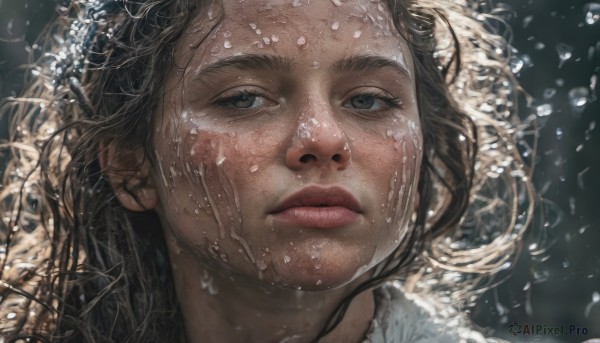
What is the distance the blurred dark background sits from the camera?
15.6 feet

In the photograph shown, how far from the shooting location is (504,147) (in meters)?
2.66

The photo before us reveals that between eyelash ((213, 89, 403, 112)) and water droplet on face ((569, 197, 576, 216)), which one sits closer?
eyelash ((213, 89, 403, 112))

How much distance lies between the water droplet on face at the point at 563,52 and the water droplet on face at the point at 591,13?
0.16m

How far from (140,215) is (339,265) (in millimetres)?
619

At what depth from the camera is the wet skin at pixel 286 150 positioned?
6.10ft

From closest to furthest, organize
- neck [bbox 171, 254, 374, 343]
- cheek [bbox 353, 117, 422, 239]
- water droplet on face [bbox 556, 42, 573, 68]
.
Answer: cheek [bbox 353, 117, 422, 239] < neck [bbox 171, 254, 374, 343] < water droplet on face [bbox 556, 42, 573, 68]

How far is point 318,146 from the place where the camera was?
182 cm

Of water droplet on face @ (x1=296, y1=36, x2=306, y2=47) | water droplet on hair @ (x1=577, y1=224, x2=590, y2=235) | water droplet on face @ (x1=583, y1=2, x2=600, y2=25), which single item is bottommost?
water droplet on hair @ (x1=577, y1=224, x2=590, y2=235)

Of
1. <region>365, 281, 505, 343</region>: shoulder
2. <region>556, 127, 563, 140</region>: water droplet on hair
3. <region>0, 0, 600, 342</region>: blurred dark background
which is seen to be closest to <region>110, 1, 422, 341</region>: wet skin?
<region>365, 281, 505, 343</region>: shoulder

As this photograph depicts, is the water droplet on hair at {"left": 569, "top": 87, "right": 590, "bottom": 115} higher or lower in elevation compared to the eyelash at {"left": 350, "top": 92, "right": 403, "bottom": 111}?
lower

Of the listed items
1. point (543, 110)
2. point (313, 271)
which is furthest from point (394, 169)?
point (543, 110)

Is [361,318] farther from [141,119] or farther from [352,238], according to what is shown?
[141,119]

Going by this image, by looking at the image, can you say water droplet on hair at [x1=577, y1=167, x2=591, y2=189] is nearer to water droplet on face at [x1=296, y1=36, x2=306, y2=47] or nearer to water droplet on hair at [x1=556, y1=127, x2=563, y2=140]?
water droplet on hair at [x1=556, y1=127, x2=563, y2=140]

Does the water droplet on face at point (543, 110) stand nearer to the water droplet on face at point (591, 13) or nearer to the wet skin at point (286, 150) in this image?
the water droplet on face at point (591, 13)
